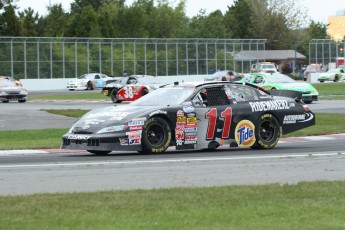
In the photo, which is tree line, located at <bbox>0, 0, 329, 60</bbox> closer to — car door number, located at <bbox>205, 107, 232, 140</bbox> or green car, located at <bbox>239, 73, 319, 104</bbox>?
green car, located at <bbox>239, 73, 319, 104</bbox>

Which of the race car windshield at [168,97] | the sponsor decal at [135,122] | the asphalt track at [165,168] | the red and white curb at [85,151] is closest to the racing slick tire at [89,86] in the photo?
the red and white curb at [85,151]

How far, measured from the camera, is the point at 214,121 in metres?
17.8

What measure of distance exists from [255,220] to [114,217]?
51.2 inches

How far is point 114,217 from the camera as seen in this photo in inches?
344

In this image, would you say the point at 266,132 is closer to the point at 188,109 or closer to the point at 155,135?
the point at 188,109

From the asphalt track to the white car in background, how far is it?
53632 millimetres

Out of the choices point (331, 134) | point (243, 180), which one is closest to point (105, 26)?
point (331, 134)

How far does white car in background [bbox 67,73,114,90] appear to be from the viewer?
7269 centimetres

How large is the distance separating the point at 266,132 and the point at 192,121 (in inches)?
69.6

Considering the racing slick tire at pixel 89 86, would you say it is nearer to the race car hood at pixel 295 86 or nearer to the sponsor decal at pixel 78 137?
the race car hood at pixel 295 86

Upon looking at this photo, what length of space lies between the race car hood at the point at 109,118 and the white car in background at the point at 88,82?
55.1 metres

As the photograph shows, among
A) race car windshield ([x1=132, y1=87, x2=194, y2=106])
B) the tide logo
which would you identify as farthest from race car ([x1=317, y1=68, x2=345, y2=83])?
race car windshield ([x1=132, y1=87, x2=194, y2=106])

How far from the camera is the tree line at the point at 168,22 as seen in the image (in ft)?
341

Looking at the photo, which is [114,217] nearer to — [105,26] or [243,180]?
[243,180]
